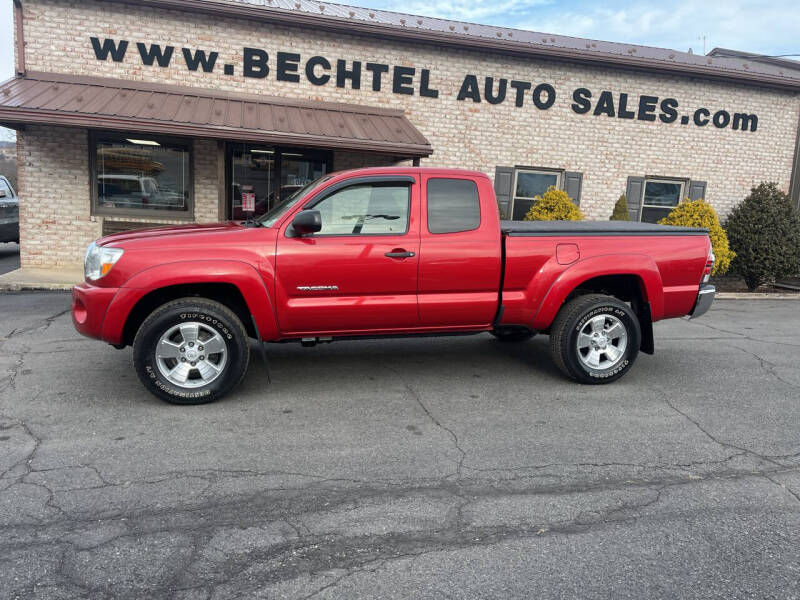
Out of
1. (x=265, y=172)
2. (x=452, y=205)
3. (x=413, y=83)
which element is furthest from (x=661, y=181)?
(x=452, y=205)

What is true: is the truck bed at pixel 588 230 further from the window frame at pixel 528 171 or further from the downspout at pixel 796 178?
the downspout at pixel 796 178

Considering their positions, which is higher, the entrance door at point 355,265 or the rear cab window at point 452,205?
the rear cab window at point 452,205

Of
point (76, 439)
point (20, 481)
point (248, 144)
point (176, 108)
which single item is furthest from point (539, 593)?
point (248, 144)

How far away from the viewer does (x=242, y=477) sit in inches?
145

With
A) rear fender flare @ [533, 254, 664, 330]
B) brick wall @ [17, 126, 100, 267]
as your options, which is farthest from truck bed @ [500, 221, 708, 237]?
brick wall @ [17, 126, 100, 267]

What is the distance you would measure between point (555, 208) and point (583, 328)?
7596 millimetres

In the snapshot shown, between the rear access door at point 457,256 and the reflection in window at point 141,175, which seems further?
the reflection in window at point 141,175

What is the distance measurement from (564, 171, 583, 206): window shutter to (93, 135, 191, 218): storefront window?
8.04m

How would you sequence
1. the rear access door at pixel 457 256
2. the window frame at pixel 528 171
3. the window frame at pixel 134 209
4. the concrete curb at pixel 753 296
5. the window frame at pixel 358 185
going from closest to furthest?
the window frame at pixel 358 185 → the rear access door at pixel 457 256 → the window frame at pixel 134 209 → the concrete curb at pixel 753 296 → the window frame at pixel 528 171

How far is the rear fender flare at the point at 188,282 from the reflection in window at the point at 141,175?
793 cm

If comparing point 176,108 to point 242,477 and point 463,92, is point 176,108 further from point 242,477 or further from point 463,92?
point 242,477

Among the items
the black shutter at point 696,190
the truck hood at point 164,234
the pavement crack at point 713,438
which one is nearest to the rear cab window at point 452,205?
the truck hood at point 164,234

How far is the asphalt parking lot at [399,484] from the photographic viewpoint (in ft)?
9.04

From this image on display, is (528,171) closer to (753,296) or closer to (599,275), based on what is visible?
(753,296)
